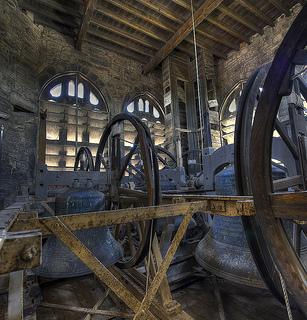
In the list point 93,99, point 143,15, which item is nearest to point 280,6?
point 143,15

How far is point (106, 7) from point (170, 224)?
28.3ft

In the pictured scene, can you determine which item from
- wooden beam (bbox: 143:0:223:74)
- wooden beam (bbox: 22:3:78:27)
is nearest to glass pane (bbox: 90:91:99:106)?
wooden beam (bbox: 22:3:78:27)

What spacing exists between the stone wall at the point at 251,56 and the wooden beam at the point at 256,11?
1.41ft

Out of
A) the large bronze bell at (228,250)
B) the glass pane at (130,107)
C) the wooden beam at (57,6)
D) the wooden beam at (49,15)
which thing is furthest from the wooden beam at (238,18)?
the large bronze bell at (228,250)

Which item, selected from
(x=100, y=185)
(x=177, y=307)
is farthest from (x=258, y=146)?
(x=100, y=185)

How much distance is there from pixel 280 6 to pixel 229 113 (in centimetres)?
443

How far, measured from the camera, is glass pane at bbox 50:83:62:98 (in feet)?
28.6

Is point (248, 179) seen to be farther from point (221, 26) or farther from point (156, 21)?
point (221, 26)

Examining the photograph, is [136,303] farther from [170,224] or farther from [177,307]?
[170,224]

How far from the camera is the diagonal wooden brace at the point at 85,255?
1024mm

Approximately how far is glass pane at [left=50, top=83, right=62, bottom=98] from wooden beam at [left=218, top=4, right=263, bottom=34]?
6.94 meters

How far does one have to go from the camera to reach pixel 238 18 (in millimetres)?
8578

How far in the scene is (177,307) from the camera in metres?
1.96

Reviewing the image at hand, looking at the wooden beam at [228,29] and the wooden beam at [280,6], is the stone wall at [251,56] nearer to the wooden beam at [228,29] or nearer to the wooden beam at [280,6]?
the wooden beam at [280,6]
